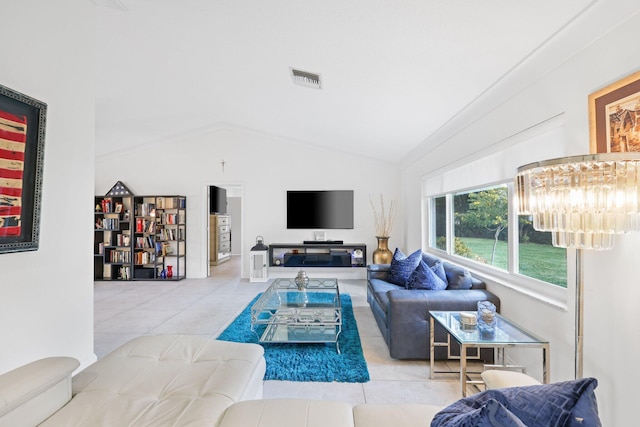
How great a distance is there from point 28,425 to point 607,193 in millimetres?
2358

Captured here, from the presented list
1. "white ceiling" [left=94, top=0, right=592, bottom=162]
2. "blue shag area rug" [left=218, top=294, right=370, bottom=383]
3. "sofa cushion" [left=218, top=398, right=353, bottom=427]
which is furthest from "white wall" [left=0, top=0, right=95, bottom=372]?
"sofa cushion" [left=218, top=398, right=353, bottom=427]

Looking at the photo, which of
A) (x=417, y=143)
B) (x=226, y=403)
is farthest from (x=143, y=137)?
(x=226, y=403)

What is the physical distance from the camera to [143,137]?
18.6 feet

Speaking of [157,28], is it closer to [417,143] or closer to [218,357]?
[218,357]

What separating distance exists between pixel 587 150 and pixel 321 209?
4.56 meters

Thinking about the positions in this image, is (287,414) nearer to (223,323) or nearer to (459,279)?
(459,279)

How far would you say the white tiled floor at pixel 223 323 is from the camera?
207cm

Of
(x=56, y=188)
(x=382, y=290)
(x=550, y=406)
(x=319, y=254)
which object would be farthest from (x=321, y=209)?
(x=550, y=406)

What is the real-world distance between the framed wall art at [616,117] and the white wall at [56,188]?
10.8 ft

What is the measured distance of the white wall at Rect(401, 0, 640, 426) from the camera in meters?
1.38

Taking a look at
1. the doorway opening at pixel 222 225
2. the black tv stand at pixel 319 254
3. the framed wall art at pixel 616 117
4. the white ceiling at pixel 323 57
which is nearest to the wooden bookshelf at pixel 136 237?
the doorway opening at pixel 222 225

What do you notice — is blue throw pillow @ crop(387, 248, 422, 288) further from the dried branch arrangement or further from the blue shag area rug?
the dried branch arrangement

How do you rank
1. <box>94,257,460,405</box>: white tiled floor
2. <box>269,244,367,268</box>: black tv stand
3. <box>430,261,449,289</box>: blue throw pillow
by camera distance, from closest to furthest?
1. <box>94,257,460,405</box>: white tiled floor
2. <box>430,261,449,289</box>: blue throw pillow
3. <box>269,244,367,268</box>: black tv stand

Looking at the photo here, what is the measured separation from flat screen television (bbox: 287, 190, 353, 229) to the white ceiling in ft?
4.64
